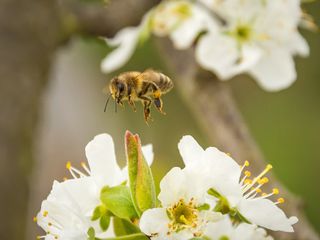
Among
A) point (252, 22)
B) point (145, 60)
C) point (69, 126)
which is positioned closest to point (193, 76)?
Answer: point (252, 22)

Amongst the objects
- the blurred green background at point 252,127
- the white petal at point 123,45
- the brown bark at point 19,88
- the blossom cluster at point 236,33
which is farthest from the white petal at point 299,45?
the blurred green background at point 252,127

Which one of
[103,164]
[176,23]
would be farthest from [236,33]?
[103,164]

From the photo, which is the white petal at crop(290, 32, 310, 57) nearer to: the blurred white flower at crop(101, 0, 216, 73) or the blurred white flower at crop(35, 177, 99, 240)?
the blurred white flower at crop(101, 0, 216, 73)

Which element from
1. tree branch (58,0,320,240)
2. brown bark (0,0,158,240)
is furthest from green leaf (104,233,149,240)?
brown bark (0,0,158,240)

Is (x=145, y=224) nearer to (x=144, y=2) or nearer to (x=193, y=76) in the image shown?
(x=193, y=76)

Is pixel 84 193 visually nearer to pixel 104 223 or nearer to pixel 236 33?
pixel 104 223
